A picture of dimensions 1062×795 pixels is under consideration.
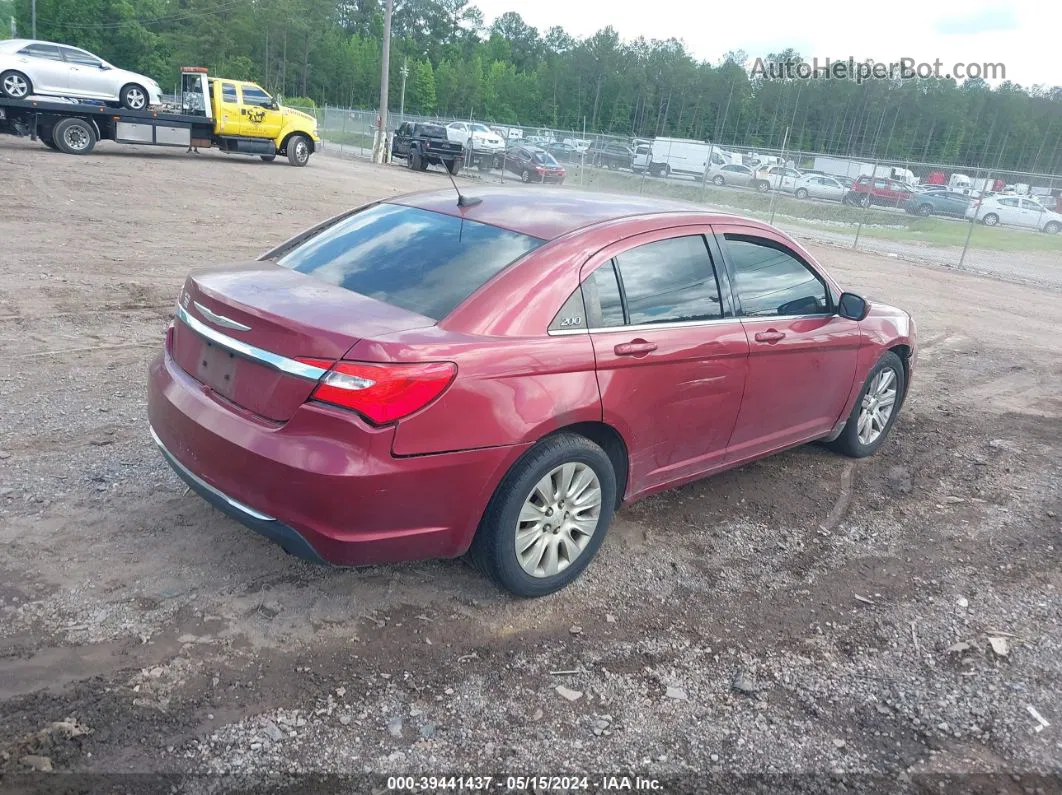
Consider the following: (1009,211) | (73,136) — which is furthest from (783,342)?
(1009,211)

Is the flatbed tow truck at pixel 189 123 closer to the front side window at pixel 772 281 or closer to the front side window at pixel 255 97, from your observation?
the front side window at pixel 255 97

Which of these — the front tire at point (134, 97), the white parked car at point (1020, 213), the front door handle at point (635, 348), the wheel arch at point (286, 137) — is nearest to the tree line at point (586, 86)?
the white parked car at point (1020, 213)

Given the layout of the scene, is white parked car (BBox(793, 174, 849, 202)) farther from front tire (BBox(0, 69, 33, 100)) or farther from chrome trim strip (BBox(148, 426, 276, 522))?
chrome trim strip (BBox(148, 426, 276, 522))

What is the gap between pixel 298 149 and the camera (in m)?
26.2

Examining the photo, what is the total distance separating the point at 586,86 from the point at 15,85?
97186 millimetres

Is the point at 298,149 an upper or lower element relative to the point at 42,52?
lower

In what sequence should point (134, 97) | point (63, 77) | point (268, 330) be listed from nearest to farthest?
point (268, 330), point (63, 77), point (134, 97)

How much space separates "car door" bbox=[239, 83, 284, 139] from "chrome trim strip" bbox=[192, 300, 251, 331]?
23273 millimetres

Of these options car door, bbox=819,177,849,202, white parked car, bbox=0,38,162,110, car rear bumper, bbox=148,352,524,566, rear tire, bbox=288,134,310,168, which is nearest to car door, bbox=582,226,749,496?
car rear bumper, bbox=148,352,524,566

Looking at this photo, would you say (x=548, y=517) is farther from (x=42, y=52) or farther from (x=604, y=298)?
(x=42, y=52)

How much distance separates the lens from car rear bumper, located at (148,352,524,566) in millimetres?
2947

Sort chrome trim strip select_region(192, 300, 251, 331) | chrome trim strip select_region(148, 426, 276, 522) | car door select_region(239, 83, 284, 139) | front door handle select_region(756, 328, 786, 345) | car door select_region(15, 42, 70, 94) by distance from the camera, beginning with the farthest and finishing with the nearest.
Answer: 1. car door select_region(239, 83, 284, 139)
2. car door select_region(15, 42, 70, 94)
3. front door handle select_region(756, 328, 786, 345)
4. chrome trim strip select_region(192, 300, 251, 331)
5. chrome trim strip select_region(148, 426, 276, 522)

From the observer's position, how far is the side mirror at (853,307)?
4844 millimetres

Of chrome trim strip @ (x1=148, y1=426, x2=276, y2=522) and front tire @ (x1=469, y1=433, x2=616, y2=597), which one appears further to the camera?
front tire @ (x1=469, y1=433, x2=616, y2=597)
